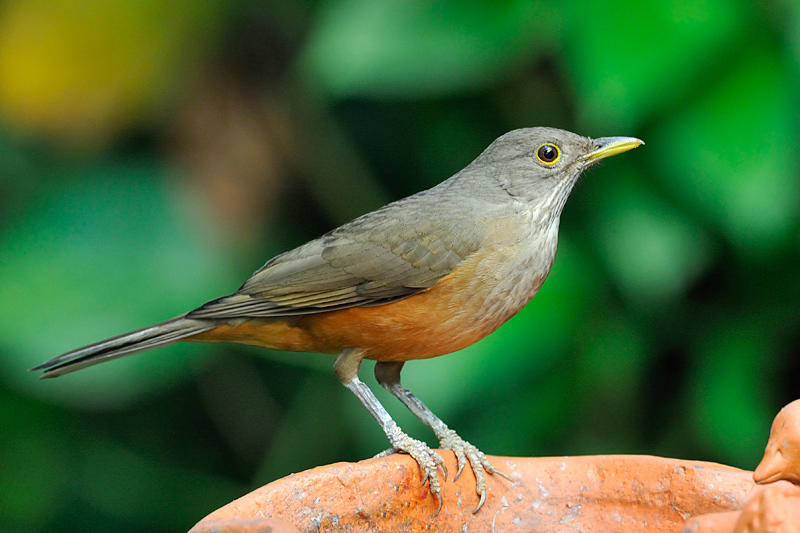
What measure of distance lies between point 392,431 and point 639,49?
2.26 m

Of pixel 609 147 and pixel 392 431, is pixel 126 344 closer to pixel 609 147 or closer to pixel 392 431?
pixel 392 431

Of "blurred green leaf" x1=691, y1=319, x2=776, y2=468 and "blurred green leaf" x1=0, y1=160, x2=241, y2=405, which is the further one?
"blurred green leaf" x1=0, y1=160, x2=241, y2=405

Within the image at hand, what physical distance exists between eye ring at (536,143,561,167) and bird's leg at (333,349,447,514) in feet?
3.53

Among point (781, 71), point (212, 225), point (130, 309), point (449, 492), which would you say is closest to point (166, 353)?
point (130, 309)

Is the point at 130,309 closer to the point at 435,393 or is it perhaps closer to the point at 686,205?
the point at 435,393

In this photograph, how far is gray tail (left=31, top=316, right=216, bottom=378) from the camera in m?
3.49

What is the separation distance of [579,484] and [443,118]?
111 inches

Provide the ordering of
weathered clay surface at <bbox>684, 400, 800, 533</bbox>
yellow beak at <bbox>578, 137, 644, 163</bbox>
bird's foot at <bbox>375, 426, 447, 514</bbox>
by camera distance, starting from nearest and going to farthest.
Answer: weathered clay surface at <bbox>684, 400, 800, 533</bbox>
bird's foot at <bbox>375, 426, 447, 514</bbox>
yellow beak at <bbox>578, 137, 644, 163</bbox>

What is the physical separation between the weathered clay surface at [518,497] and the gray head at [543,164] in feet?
3.84

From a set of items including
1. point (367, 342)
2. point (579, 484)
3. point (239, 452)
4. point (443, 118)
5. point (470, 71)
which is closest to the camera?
point (579, 484)

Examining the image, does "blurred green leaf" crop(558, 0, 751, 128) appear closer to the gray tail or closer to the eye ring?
the eye ring

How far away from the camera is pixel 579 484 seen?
9.80 feet

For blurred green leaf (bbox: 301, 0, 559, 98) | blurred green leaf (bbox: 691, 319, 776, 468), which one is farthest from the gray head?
blurred green leaf (bbox: 691, 319, 776, 468)

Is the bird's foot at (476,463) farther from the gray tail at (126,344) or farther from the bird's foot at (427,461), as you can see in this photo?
the gray tail at (126,344)
